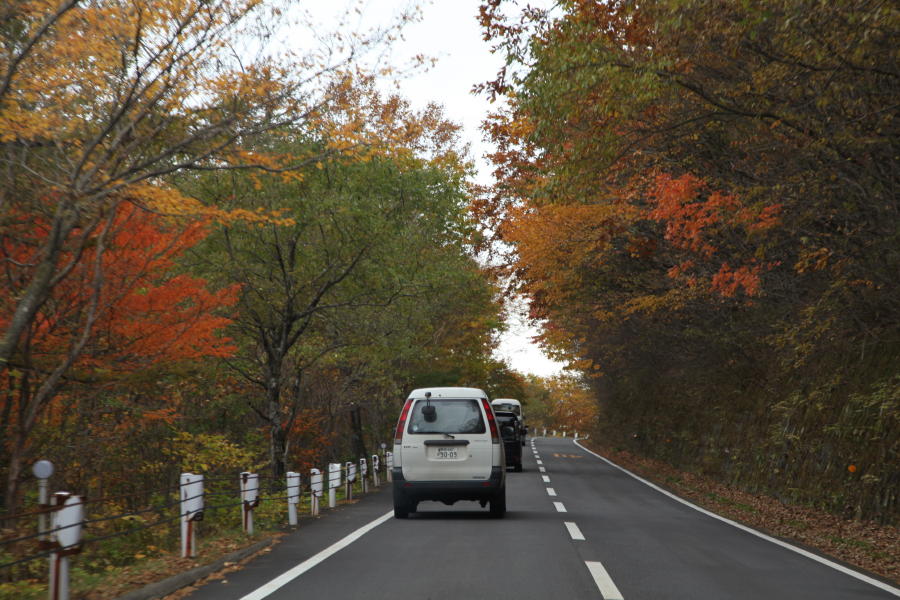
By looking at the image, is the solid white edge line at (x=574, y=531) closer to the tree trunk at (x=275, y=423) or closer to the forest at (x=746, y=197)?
the forest at (x=746, y=197)

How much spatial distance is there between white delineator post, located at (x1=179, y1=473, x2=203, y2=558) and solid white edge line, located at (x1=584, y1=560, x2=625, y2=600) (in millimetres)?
4357

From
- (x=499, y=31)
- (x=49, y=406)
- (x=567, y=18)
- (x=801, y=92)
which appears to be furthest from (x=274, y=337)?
(x=801, y=92)

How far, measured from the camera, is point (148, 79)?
973cm

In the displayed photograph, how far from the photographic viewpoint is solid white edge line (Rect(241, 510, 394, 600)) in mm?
7215

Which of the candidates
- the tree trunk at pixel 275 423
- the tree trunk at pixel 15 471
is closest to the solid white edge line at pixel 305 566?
the tree trunk at pixel 15 471

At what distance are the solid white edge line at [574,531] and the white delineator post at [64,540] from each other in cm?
620

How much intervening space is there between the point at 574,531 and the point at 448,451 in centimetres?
251

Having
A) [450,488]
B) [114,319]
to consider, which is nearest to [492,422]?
[450,488]

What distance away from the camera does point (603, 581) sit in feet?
25.2

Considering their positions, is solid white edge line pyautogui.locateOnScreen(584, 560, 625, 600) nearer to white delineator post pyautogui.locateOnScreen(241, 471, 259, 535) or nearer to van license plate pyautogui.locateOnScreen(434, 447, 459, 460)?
van license plate pyautogui.locateOnScreen(434, 447, 459, 460)

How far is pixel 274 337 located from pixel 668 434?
58.6 ft

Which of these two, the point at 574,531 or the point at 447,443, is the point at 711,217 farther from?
the point at 574,531

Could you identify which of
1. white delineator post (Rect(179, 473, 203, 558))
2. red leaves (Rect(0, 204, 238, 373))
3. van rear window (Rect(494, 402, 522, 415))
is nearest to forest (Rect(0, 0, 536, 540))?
red leaves (Rect(0, 204, 238, 373))

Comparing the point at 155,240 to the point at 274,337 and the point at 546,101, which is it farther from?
the point at 274,337
